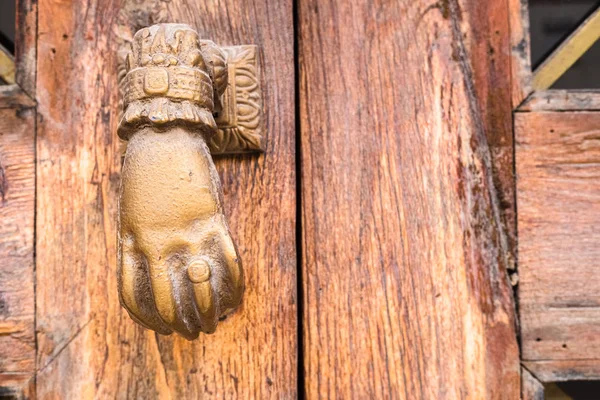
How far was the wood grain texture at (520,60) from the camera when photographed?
1.87 feet

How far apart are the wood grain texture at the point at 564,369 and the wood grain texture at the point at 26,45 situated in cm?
63

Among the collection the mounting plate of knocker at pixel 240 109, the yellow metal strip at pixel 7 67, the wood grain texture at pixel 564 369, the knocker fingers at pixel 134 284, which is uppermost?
the yellow metal strip at pixel 7 67

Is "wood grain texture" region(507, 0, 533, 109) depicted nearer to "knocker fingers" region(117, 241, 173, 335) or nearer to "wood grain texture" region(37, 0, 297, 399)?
"wood grain texture" region(37, 0, 297, 399)

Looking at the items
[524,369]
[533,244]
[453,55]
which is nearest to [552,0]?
[453,55]

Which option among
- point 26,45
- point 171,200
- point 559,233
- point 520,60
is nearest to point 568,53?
point 520,60

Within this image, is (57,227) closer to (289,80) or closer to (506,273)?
(289,80)

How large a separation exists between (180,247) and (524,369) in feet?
1.28

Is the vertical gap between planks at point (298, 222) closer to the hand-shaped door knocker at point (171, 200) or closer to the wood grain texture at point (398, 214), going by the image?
the wood grain texture at point (398, 214)

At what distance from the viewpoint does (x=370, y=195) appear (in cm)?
56

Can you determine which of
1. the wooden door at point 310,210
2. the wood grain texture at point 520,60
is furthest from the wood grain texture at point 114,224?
the wood grain texture at point 520,60

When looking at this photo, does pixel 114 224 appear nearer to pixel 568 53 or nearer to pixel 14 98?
pixel 14 98

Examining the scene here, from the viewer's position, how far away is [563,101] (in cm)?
57

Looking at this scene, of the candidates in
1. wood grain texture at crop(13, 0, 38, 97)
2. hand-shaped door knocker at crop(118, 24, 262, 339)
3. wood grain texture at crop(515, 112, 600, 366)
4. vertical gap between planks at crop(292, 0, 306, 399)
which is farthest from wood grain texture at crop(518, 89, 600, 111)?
wood grain texture at crop(13, 0, 38, 97)

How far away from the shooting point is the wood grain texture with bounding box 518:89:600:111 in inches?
22.2
